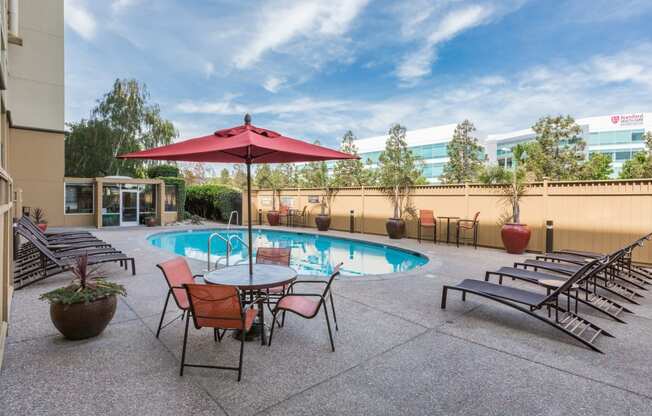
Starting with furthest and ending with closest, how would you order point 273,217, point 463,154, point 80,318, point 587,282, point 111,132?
point 463,154, point 111,132, point 273,217, point 587,282, point 80,318

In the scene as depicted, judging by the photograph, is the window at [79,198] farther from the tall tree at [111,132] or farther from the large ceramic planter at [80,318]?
the large ceramic planter at [80,318]

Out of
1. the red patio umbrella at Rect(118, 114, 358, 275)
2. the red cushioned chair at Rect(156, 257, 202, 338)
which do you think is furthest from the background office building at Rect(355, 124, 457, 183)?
the red cushioned chair at Rect(156, 257, 202, 338)

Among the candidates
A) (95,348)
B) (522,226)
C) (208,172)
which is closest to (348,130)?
(522,226)

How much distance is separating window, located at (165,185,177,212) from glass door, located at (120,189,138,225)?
4.75 feet

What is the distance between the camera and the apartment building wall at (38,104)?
1386 cm

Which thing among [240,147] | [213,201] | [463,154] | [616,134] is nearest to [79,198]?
[213,201]

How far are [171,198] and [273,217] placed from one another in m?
6.01

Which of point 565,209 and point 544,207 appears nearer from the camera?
point 565,209

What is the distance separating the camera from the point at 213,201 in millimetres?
19375

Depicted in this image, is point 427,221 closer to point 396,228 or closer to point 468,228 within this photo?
point 396,228

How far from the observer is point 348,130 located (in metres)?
22.6

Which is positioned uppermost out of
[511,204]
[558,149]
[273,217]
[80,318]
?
[558,149]

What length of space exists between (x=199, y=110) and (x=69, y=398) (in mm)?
26552

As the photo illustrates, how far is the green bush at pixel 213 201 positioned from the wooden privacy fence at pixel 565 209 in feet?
27.9
